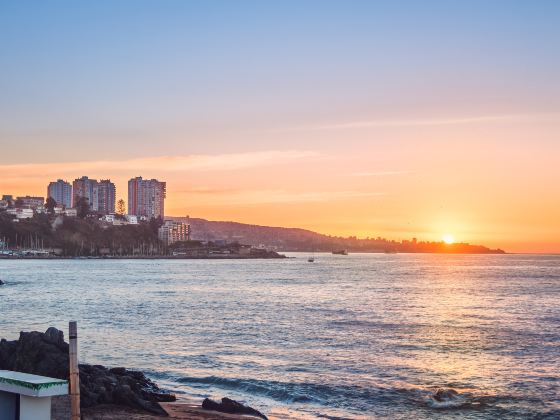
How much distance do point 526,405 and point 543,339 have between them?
56.6 feet

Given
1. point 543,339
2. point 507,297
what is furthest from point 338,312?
point 507,297

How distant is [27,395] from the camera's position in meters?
11.0

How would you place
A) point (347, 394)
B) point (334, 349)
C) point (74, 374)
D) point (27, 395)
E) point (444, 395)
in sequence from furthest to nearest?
point (334, 349) → point (347, 394) → point (444, 395) → point (74, 374) → point (27, 395)

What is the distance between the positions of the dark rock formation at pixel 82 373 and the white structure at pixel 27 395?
739cm

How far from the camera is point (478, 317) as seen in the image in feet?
172

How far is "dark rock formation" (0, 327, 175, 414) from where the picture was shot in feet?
62.8

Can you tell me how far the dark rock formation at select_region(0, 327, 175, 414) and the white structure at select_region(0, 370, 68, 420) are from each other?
24.2 feet

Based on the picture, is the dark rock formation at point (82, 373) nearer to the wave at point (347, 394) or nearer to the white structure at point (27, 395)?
the wave at point (347, 394)

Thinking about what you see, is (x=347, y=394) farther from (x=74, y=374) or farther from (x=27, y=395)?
(x=27, y=395)

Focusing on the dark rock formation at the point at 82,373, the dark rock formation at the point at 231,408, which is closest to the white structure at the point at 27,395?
the dark rock formation at the point at 82,373

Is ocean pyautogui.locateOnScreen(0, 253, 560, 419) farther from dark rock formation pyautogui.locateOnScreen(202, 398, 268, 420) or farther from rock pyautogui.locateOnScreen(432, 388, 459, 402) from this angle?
dark rock formation pyautogui.locateOnScreen(202, 398, 268, 420)

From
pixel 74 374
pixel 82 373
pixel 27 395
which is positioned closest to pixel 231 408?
pixel 82 373

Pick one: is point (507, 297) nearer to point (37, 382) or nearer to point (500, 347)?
point (500, 347)

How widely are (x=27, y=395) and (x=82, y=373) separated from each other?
987 cm
